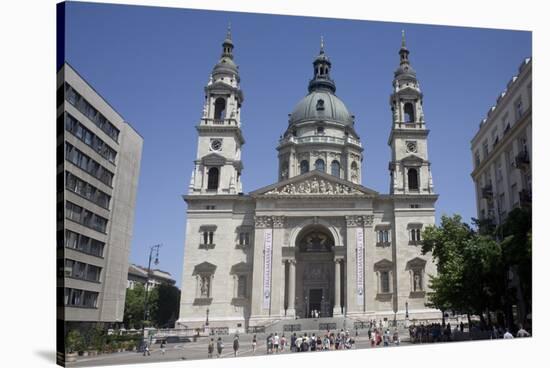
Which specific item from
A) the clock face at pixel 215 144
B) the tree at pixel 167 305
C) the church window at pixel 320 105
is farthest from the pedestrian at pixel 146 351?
the church window at pixel 320 105

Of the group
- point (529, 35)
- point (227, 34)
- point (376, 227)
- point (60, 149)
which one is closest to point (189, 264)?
point (376, 227)

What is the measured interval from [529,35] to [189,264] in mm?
26377

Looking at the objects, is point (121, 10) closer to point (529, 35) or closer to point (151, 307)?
point (529, 35)

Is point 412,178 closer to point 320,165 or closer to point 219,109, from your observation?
point 320,165

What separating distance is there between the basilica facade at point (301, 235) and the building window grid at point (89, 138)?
16735mm

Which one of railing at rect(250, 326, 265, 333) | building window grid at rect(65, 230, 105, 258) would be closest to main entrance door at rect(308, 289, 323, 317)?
railing at rect(250, 326, 265, 333)

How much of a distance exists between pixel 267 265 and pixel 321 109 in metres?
21.1

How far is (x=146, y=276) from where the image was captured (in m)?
26.1

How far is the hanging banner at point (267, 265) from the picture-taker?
1439 inches

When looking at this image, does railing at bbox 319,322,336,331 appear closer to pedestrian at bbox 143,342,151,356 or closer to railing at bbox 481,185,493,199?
railing at bbox 481,185,493,199

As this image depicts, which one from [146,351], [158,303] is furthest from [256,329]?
[146,351]

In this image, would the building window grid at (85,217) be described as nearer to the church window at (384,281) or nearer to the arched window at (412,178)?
the church window at (384,281)

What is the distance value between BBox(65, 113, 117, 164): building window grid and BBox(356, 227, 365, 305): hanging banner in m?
21.8

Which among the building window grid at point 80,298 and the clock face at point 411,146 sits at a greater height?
the clock face at point 411,146
